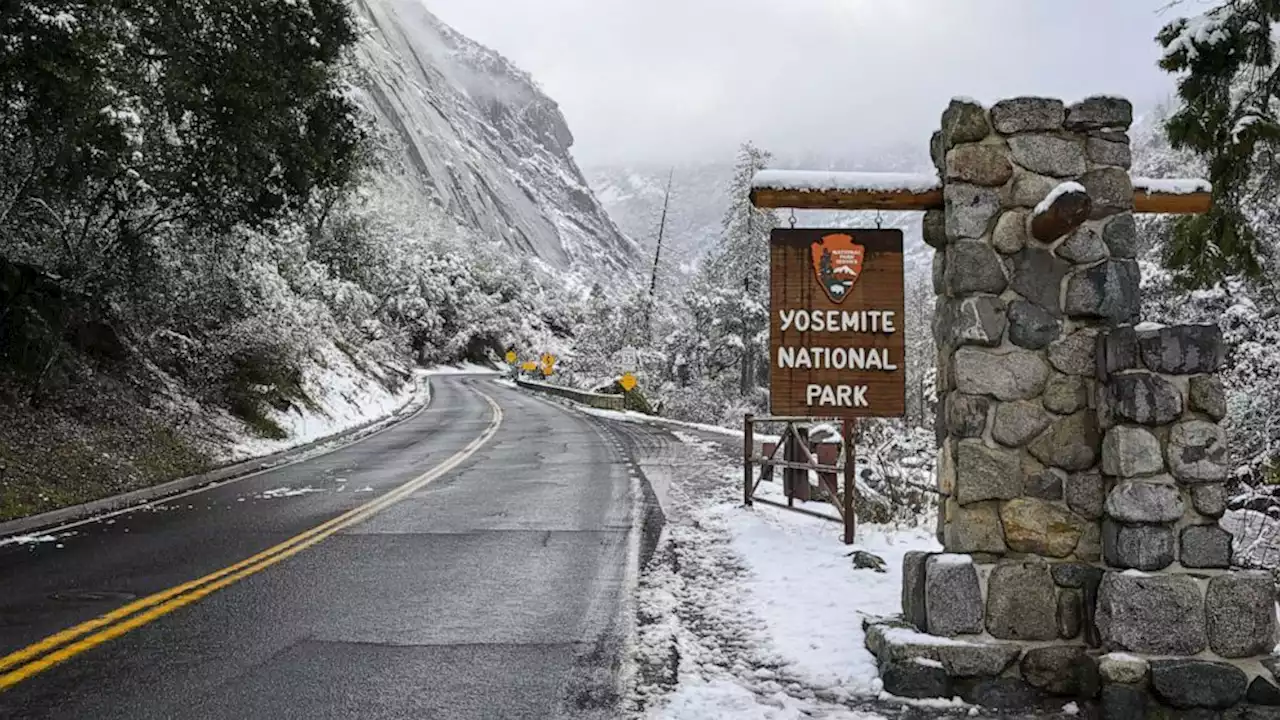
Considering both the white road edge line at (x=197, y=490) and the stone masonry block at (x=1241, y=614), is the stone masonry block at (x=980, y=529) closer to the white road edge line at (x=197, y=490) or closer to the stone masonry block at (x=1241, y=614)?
the stone masonry block at (x=1241, y=614)

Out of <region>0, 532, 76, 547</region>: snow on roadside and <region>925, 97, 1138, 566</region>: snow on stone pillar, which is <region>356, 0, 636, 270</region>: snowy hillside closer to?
<region>0, 532, 76, 547</region>: snow on roadside

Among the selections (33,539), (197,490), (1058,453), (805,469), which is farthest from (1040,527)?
(197,490)

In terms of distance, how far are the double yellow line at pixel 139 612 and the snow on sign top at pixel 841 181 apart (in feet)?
16.2

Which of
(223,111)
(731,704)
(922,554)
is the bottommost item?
(731,704)

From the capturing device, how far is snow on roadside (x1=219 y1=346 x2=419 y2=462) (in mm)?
18281

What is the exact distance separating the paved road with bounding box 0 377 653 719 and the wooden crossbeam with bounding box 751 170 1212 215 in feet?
9.88

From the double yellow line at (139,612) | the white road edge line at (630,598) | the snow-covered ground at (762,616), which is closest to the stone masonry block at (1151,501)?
the snow-covered ground at (762,616)

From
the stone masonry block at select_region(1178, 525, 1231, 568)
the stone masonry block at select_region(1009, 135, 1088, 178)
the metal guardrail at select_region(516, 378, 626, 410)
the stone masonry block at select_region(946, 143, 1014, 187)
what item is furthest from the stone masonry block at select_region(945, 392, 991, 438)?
the metal guardrail at select_region(516, 378, 626, 410)

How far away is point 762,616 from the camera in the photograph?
6.46m

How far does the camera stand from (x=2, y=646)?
5.45 metres

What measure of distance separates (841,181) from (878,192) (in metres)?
0.24

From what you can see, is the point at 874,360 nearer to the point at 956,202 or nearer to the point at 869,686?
the point at 956,202

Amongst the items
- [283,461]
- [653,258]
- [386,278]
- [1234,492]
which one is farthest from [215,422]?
[386,278]

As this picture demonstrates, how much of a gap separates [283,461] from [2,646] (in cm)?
1155
